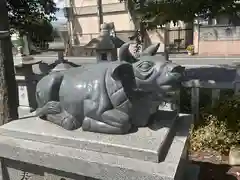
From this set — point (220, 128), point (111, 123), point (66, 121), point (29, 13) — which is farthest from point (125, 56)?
point (29, 13)

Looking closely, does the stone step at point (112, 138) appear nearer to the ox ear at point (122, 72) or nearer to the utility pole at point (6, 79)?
the ox ear at point (122, 72)

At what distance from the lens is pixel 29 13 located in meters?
4.60

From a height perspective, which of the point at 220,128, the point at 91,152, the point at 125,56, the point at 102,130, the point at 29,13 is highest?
the point at 29,13

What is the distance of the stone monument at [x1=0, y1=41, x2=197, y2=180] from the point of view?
1.73 metres

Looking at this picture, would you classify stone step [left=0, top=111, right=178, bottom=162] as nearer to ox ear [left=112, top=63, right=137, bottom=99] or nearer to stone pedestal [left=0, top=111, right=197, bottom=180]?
stone pedestal [left=0, top=111, right=197, bottom=180]

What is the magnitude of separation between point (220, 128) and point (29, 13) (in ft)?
11.5

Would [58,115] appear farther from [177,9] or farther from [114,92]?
[177,9]

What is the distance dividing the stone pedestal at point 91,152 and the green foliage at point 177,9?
146cm

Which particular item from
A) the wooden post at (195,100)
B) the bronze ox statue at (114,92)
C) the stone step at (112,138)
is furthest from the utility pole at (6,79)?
Answer: the wooden post at (195,100)

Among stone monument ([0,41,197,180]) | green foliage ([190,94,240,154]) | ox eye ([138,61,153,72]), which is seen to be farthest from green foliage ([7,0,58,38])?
ox eye ([138,61,153,72])

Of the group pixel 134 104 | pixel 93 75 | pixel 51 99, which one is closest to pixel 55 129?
pixel 51 99

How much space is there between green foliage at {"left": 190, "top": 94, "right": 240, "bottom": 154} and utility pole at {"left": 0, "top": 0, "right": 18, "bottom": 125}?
236cm

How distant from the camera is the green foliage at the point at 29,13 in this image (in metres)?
4.45

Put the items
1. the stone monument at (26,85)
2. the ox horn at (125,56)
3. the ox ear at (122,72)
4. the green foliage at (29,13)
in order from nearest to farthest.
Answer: the ox ear at (122,72) < the ox horn at (125,56) < the green foliage at (29,13) < the stone monument at (26,85)
